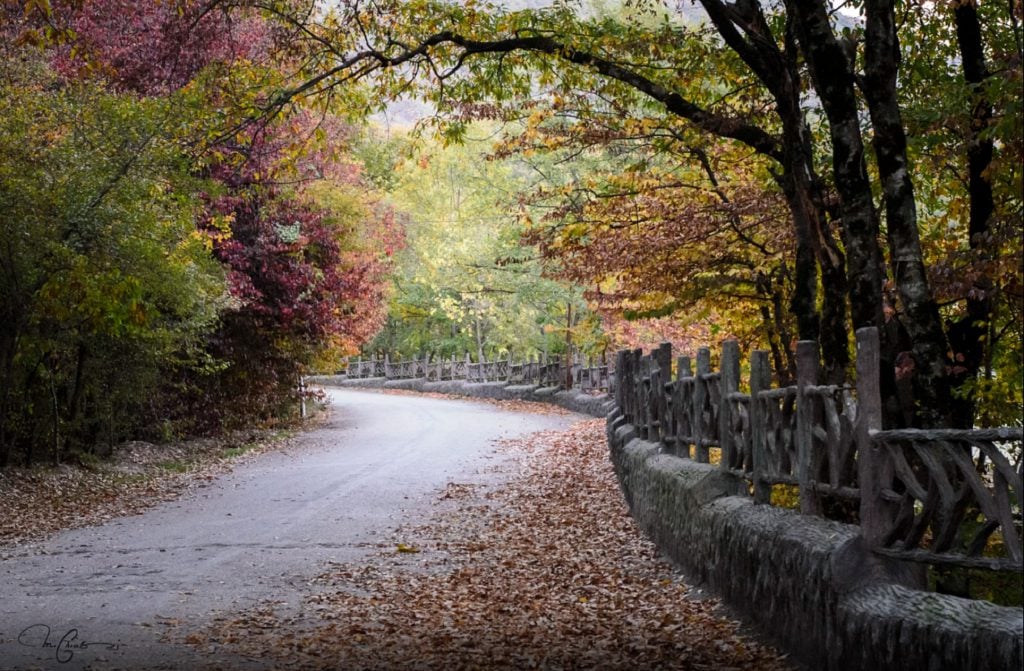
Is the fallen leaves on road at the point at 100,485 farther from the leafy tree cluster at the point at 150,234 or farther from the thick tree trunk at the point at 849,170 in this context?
the thick tree trunk at the point at 849,170

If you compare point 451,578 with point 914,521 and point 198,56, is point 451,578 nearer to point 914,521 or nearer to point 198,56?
point 914,521

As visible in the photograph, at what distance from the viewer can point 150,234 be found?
603 inches

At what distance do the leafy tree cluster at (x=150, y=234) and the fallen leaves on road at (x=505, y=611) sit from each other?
188 inches

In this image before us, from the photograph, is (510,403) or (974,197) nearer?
(974,197)

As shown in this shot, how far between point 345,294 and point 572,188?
36.3 feet

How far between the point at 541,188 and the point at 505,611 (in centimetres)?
1026

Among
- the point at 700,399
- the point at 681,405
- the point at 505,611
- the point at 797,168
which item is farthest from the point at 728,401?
the point at 505,611

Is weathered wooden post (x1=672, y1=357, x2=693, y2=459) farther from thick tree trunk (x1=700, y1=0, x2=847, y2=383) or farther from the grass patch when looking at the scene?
the grass patch

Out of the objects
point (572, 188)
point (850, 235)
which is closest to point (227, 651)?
point (850, 235)

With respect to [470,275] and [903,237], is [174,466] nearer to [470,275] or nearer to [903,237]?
[903,237]

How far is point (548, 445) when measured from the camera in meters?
23.9

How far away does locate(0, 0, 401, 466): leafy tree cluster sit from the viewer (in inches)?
539

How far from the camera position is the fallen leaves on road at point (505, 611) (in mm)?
7320

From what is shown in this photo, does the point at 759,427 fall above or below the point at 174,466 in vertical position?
above
